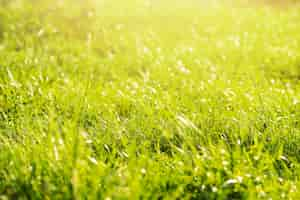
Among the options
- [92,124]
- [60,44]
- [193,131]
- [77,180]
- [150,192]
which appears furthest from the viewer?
[60,44]

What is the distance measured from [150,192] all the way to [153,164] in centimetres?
35

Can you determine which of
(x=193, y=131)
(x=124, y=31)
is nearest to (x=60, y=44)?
(x=124, y=31)

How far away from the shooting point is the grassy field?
2680mm

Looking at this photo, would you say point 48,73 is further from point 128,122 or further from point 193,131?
point 193,131

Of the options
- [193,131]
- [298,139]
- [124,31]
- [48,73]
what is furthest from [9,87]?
[124,31]

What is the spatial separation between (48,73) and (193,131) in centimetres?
192

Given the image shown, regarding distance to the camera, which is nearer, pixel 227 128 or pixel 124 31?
pixel 227 128

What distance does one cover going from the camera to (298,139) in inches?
131

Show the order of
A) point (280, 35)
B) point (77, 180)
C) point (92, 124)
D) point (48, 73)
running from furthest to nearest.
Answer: point (280, 35)
point (48, 73)
point (92, 124)
point (77, 180)

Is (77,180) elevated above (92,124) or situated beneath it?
elevated above

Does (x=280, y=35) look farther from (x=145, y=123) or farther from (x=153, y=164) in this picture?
(x=153, y=164)

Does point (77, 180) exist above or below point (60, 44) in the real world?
above

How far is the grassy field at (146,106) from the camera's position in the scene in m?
2.68

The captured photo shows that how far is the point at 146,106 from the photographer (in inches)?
145
